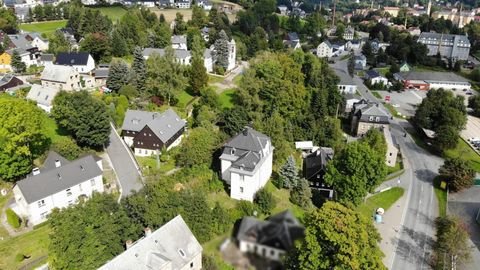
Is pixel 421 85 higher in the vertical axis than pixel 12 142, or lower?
lower

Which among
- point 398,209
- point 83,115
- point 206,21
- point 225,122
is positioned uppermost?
point 206,21

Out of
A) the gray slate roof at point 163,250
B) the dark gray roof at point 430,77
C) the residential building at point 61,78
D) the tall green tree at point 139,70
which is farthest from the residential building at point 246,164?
the dark gray roof at point 430,77

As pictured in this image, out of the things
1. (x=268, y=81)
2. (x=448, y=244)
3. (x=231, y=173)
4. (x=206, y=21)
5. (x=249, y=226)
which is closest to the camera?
(x=249, y=226)

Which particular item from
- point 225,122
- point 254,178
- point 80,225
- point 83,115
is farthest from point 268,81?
point 80,225

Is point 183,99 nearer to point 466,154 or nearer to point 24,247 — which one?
point 24,247

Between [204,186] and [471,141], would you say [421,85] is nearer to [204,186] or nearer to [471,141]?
[471,141]

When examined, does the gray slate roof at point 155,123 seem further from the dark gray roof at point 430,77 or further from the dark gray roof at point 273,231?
the dark gray roof at point 430,77

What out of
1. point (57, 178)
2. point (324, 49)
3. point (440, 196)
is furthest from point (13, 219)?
point (324, 49)
